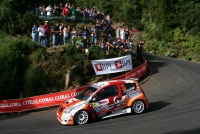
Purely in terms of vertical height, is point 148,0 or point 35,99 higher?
point 148,0

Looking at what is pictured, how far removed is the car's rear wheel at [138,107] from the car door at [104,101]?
93cm

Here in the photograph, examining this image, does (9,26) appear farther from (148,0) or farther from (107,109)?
(148,0)

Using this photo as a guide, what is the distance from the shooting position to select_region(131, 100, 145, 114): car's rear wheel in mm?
14944

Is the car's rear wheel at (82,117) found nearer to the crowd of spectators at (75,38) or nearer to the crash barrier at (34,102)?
the crash barrier at (34,102)

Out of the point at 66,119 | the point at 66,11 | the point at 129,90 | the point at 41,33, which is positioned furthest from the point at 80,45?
the point at 66,119

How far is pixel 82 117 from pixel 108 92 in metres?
1.68

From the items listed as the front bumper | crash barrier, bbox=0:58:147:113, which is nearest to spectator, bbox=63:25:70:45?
crash barrier, bbox=0:58:147:113

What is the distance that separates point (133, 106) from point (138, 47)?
13.0 metres

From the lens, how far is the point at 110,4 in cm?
5503

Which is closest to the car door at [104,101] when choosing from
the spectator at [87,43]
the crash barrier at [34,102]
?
the crash barrier at [34,102]

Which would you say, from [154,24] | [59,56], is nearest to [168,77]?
[59,56]

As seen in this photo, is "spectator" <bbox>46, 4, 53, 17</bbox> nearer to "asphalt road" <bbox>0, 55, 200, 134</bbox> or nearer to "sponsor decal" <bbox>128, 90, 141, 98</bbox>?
"asphalt road" <bbox>0, 55, 200, 134</bbox>

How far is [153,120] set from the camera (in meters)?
13.8

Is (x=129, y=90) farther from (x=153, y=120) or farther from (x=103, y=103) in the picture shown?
(x=153, y=120)
